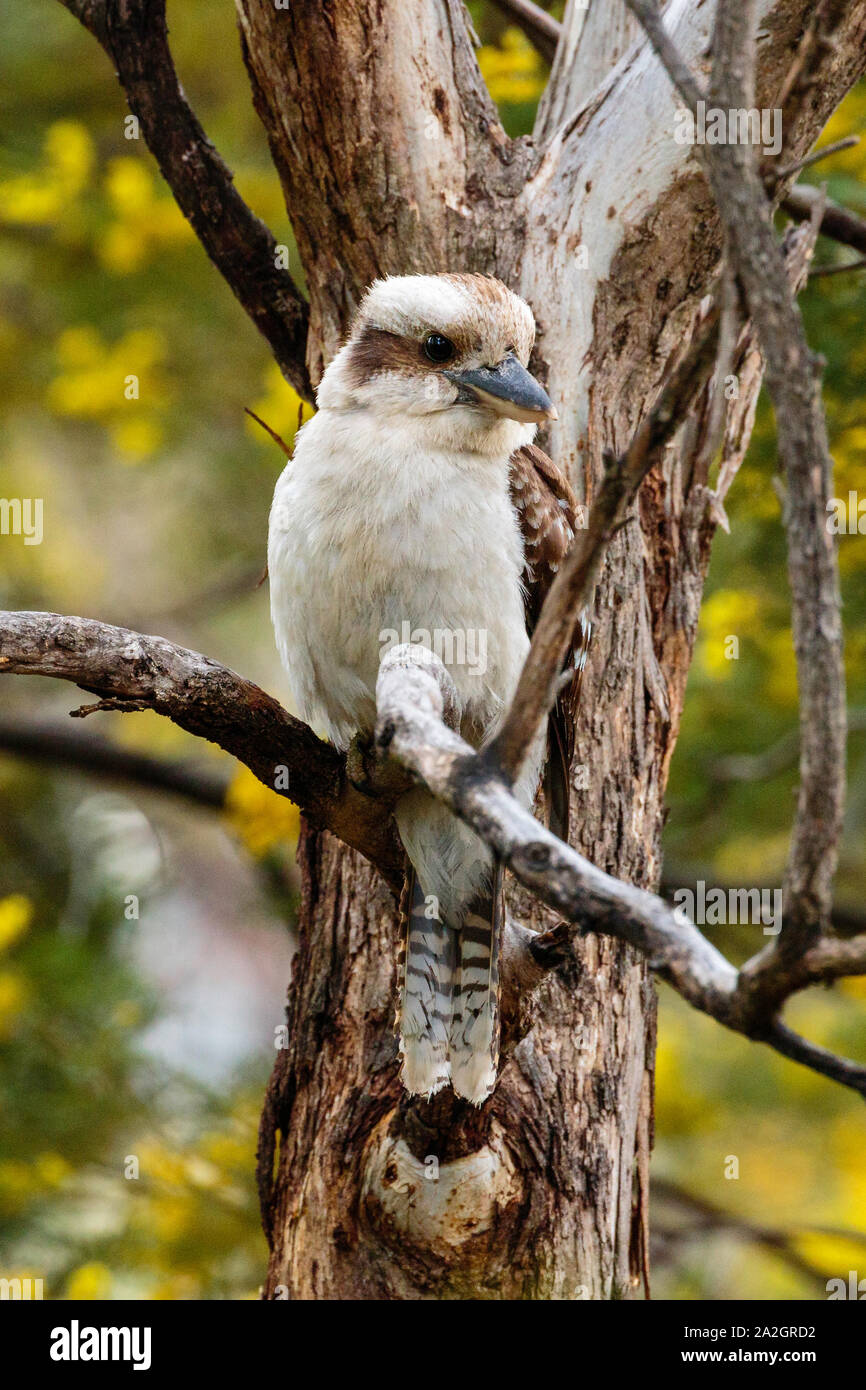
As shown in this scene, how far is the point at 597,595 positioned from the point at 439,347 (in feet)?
1.92

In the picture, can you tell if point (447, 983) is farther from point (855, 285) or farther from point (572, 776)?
point (855, 285)

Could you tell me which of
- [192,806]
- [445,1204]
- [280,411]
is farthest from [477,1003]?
[192,806]

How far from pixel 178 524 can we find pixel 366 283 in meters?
3.66

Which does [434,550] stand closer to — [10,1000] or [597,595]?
[597,595]

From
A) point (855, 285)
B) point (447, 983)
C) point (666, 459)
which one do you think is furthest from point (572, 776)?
point (855, 285)

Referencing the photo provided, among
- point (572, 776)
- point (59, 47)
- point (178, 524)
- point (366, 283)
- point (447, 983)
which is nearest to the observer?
point (447, 983)

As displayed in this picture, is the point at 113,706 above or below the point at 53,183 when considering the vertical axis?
below

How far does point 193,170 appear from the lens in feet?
9.73

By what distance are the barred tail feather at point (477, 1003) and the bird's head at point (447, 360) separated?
0.84 metres

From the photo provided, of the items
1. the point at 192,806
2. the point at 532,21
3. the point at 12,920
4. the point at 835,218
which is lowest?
the point at 12,920

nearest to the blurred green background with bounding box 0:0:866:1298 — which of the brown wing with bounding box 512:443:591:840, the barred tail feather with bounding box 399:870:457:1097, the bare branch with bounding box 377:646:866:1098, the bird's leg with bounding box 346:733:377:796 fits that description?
the barred tail feather with bounding box 399:870:457:1097

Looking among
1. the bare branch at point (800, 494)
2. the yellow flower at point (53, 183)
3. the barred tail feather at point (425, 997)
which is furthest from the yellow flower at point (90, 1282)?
the yellow flower at point (53, 183)

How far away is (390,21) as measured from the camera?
9.02 ft

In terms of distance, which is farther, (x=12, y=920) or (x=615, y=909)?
(x=12, y=920)
